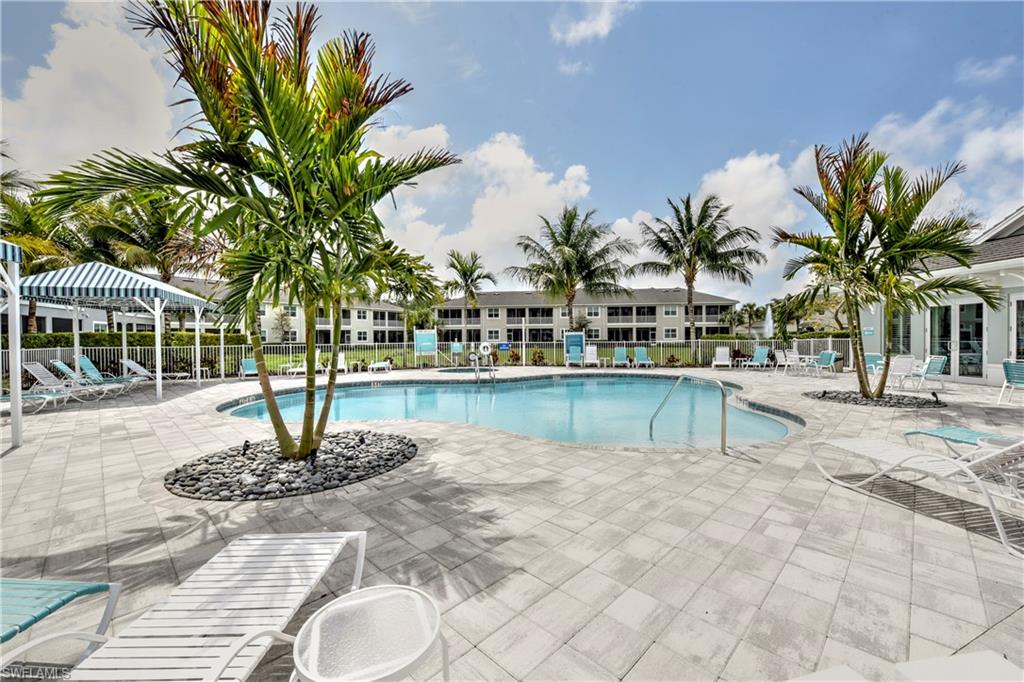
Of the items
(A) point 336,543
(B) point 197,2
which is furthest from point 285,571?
(B) point 197,2

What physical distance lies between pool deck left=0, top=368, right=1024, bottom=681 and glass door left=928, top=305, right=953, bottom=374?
12729 millimetres

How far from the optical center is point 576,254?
835 inches

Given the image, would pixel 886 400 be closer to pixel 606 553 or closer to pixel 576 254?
pixel 606 553

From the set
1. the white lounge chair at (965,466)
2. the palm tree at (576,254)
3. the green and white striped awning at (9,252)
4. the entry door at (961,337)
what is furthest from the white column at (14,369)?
the entry door at (961,337)

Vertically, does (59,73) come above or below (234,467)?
above

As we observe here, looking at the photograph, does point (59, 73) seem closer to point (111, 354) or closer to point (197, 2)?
point (197, 2)

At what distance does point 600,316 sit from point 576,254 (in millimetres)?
22417

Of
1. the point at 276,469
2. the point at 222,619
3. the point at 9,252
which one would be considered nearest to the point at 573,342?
the point at 276,469

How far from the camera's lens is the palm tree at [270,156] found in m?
3.39

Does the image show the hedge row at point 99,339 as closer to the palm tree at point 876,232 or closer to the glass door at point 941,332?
the palm tree at point 876,232

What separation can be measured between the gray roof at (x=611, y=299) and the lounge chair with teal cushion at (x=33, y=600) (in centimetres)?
3972

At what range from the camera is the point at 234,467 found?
461 cm

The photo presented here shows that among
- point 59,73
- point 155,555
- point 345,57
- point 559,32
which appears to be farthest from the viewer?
point 559,32

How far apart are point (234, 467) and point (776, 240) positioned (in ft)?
A: 38.3
